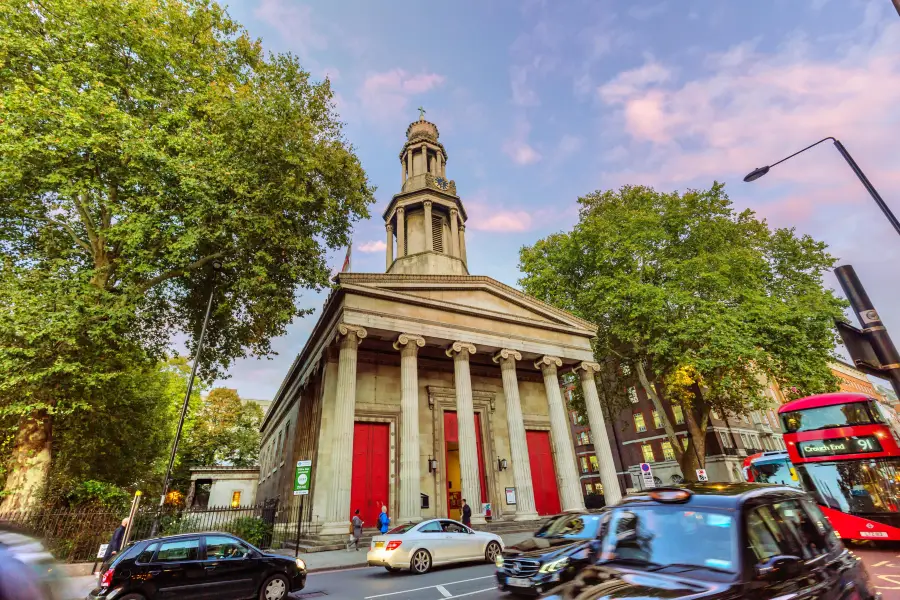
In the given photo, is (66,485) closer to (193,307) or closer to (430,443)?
(193,307)

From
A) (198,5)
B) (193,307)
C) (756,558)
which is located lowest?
(756,558)

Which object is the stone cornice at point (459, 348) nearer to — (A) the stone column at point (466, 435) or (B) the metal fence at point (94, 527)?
(A) the stone column at point (466, 435)

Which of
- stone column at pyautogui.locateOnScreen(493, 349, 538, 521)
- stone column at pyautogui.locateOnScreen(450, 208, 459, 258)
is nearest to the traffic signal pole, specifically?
stone column at pyautogui.locateOnScreen(493, 349, 538, 521)

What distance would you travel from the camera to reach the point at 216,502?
37625 millimetres

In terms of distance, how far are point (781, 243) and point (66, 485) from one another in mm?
44949

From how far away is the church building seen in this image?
696 inches

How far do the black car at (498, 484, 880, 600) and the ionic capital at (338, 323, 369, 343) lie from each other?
1465 centimetres

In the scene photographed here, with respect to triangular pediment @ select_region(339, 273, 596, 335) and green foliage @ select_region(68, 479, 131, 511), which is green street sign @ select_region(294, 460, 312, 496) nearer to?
green foliage @ select_region(68, 479, 131, 511)

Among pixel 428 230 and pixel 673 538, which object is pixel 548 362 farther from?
pixel 673 538

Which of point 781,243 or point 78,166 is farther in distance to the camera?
point 781,243

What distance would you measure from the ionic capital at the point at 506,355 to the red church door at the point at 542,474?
5382 millimetres

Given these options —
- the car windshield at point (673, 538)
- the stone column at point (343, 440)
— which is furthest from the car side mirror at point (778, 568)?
the stone column at point (343, 440)

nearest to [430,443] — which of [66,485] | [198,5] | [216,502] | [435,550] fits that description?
[435,550]

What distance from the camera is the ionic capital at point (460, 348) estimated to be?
20406mm
